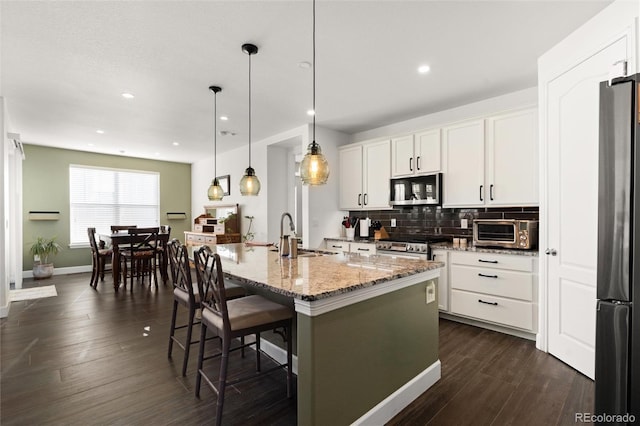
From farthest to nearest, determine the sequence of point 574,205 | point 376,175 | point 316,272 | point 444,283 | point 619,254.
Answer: point 376,175 → point 444,283 → point 574,205 → point 316,272 → point 619,254

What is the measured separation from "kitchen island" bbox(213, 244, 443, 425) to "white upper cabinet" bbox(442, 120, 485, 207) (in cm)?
178

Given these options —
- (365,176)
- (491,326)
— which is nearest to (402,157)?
(365,176)

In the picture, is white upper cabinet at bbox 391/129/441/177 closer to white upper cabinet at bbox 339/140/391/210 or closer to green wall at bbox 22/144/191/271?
white upper cabinet at bbox 339/140/391/210

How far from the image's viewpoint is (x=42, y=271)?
6.00 metres

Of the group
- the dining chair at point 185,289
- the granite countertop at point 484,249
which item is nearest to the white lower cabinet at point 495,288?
the granite countertop at point 484,249

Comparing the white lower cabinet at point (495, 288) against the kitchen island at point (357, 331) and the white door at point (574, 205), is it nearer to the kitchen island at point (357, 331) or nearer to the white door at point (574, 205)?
the white door at point (574, 205)

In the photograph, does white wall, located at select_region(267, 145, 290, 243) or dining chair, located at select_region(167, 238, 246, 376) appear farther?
white wall, located at select_region(267, 145, 290, 243)

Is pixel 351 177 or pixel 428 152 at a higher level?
pixel 428 152

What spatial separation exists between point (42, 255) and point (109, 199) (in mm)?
1665

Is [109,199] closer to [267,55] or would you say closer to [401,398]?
[267,55]

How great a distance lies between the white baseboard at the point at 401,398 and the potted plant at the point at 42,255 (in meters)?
6.91

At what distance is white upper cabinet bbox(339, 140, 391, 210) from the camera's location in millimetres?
4586

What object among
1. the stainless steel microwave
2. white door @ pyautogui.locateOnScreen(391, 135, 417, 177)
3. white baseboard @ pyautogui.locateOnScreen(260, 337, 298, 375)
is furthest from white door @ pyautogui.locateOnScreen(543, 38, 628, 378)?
white baseboard @ pyautogui.locateOnScreen(260, 337, 298, 375)

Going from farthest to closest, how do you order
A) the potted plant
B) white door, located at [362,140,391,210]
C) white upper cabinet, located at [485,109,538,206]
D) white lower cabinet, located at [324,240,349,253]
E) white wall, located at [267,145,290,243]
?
1. the potted plant
2. white wall, located at [267,145,290,243]
3. white lower cabinet, located at [324,240,349,253]
4. white door, located at [362,140,391,210]
5. white upper cabinet, located at [485,109,538,206]
